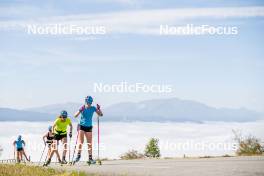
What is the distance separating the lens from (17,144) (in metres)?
33.9

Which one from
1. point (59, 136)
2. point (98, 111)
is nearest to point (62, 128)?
point (59, 136)

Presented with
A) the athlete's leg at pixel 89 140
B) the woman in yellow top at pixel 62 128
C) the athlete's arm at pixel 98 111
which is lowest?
the athlete's leg at pixel 89 140

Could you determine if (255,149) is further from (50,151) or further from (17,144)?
(17,144)

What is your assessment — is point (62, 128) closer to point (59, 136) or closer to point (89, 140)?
point (59, 136)

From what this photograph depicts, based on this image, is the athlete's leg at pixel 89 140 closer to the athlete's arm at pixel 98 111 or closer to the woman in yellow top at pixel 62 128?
the athlete's arm at pixel 98 111

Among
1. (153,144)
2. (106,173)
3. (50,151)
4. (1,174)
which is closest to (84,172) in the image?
(106,173)

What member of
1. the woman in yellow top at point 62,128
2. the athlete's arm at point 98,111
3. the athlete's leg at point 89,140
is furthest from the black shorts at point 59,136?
the athlete's arm at point 98,111

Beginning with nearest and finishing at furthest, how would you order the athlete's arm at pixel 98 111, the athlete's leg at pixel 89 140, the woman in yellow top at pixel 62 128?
the athlete's arm at pixel 98 111, the athlete's leg at pixel 89 140, the woman in yellow top at pixel 62 128

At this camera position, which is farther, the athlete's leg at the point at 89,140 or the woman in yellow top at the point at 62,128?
the woman in yellow top at the point at 62,128

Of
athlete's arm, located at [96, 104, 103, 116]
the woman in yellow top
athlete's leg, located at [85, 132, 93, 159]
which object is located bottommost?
athlete's leg, located at [85, 132, 93, 159]

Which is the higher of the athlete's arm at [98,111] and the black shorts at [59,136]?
the athlete's arm at [98,111]

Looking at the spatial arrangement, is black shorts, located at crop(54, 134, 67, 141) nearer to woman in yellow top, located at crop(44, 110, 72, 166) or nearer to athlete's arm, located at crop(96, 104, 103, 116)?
woman in yellow top, located at crop(44, 110, 72, 166)

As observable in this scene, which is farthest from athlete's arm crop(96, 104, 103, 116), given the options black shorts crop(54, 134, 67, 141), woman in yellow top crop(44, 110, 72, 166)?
black shorts crop(54, 134, 67, 141)

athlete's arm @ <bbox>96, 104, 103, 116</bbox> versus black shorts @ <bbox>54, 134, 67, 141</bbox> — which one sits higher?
athlete's arm @ <bbox>96, 104, 103, 116</bbox>
